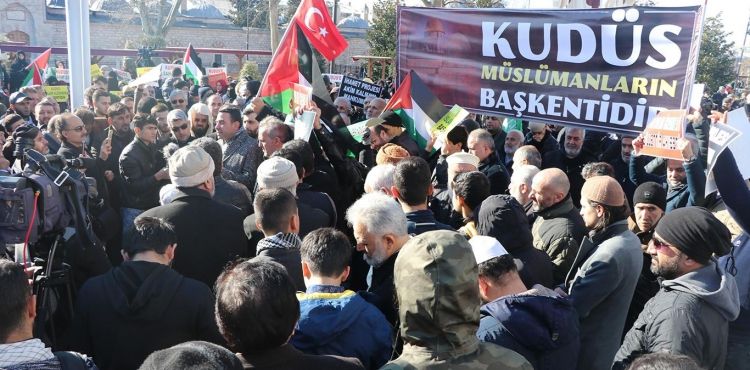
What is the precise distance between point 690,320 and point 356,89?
869 centimetres

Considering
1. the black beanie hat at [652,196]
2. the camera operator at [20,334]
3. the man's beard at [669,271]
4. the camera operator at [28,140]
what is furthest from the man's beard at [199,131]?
the man's beard at [669,271]

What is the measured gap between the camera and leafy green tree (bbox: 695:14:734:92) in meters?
30.6

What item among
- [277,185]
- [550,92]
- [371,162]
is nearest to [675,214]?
[277,185]

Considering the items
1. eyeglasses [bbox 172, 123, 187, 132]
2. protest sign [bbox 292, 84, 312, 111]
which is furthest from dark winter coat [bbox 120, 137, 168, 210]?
protest sign [bbox 292, 84, 312, 111]

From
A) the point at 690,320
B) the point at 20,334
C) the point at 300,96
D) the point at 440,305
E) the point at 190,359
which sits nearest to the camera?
the point at 190,359

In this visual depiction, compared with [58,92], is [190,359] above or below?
above

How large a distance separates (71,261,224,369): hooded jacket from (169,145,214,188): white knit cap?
1.17 m

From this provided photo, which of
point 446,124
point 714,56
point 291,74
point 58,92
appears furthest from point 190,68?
point 714,56

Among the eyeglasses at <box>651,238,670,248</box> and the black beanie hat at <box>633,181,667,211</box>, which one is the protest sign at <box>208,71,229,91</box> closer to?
the black beanie hat at <box>633,181,667,211</box>

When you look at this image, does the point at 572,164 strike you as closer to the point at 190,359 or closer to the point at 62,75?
the point at 190,359

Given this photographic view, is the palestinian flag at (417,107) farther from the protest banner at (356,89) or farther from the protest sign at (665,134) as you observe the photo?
the protest banner at (356,89)

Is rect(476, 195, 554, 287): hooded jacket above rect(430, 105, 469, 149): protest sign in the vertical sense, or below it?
below

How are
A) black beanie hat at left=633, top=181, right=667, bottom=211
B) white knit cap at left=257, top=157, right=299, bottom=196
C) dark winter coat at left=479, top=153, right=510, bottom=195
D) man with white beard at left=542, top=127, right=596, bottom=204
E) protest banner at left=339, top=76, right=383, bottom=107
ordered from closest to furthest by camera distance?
1. white knit cap at left=257, top=157, right=299, bottom=196
2. black beanie hat at left=633, top=181, right=667, bottom=211
3. dark winter coat at left=479, top=153, right=510, bottom=195
4. man with white beard at left=542, top=127, right=596, bottom=204
5. protest banner at left=339, top=76, right=383, bottom=107

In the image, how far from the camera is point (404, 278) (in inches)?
80.4
